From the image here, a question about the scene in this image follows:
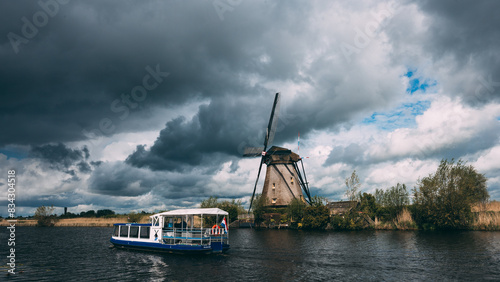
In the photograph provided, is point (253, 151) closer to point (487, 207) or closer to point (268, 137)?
point (268, 137)

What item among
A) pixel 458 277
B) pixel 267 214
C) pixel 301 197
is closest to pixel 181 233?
pixel 458 277

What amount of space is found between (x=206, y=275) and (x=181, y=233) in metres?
14.3

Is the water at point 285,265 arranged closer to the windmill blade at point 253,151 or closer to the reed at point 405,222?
the reed at point 405,222

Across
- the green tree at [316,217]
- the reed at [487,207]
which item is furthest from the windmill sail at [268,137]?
the reed at [487,207]

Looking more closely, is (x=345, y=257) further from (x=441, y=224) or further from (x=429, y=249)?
(x=441, y=224)

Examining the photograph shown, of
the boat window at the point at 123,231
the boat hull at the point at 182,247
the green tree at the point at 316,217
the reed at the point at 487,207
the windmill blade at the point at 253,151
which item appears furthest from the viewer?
the windmill blade at the point at 253,151

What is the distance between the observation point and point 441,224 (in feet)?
194

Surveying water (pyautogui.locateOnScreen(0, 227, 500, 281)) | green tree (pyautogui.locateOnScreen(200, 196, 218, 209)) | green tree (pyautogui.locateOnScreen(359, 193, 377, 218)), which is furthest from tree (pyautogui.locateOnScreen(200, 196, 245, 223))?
water (pyautogui.locateOnScreen(0, 227, 500, 281))

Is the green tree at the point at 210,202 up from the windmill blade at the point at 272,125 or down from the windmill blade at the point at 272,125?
down

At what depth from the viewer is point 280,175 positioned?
8794 cm

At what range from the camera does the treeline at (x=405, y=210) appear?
5841cm

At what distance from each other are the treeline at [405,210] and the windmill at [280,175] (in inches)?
146

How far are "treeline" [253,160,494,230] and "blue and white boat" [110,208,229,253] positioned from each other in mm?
40040

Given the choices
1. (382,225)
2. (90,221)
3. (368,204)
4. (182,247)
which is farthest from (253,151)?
(90,221)
